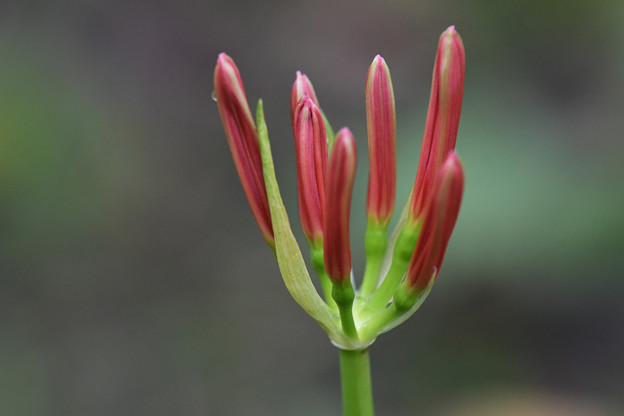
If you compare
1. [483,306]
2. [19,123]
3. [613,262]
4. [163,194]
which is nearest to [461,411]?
[483,306]

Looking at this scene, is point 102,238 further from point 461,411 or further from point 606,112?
point 606,112

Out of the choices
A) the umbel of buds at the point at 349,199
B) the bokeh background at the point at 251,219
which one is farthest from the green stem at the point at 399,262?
the bokeh background at the point at 251,219

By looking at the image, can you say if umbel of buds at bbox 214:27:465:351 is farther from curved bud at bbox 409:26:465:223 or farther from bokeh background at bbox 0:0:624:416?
bokeh background at bbox 0:0:624:416

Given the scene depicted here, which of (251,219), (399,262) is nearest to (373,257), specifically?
(399,262)

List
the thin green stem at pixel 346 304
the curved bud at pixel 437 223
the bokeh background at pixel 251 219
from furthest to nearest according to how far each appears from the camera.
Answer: the bokeh background at pixel 251 219
the thin green stem at pixel 346 304
the curved bud at pixel 437 223

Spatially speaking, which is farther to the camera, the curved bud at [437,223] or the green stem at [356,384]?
the green stem at [356,384]

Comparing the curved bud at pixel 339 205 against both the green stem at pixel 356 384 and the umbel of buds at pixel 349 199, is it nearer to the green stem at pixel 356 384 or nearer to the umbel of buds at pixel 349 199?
the umbel of buds at pixel 349 199

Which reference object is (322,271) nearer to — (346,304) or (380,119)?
(346,304)
